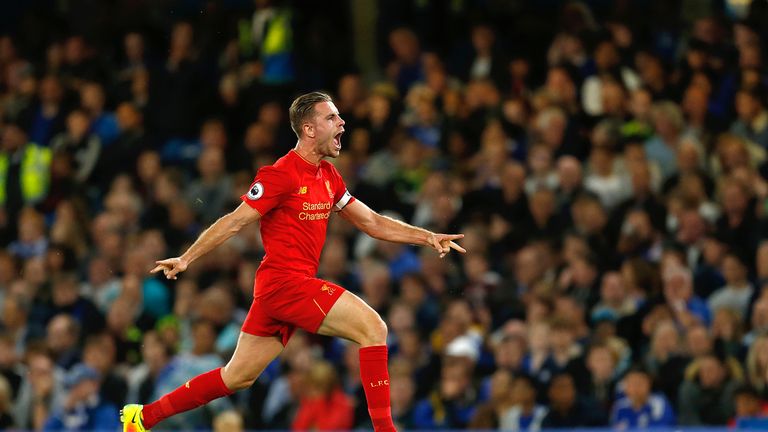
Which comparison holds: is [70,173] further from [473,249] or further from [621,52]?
[621,52]

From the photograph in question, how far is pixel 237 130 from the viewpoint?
1476 centimetres

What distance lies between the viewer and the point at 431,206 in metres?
12.9

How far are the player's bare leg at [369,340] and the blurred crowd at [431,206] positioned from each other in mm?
3376

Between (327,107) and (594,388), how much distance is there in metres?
4.05

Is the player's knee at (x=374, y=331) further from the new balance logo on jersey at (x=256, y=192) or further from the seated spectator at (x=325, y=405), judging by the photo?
the seated spectator at (x=325, y=405)

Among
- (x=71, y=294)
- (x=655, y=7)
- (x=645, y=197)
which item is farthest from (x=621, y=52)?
(x=71, y=294)

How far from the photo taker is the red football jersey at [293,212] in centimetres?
781

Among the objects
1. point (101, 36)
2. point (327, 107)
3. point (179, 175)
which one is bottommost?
point (327, 107)

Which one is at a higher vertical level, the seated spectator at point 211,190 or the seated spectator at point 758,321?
the seated spectator at point 211,190

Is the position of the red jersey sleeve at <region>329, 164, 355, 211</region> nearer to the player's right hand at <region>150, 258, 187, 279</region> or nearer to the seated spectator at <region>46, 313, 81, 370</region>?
the player's right hand at <region>150, 258, 187, 279</region>

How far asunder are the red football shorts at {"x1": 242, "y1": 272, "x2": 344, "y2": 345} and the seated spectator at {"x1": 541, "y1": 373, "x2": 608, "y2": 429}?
3.53 m

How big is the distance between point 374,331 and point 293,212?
2.51 feet

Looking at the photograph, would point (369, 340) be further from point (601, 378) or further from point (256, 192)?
point (601, 378)

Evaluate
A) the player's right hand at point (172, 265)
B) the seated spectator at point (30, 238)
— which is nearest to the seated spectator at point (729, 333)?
the player's right hand at point (172, 265)
